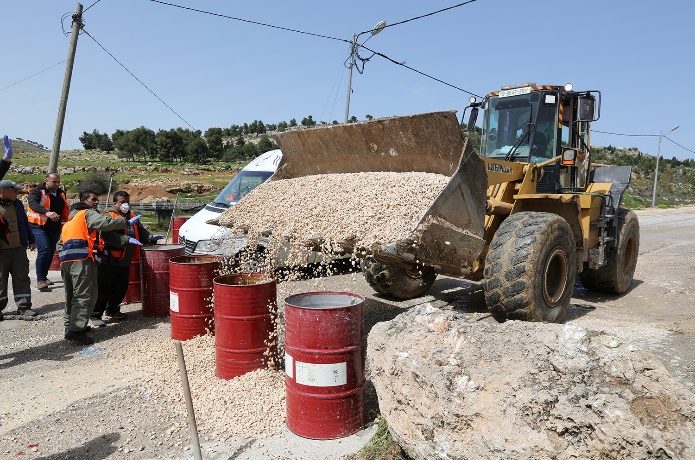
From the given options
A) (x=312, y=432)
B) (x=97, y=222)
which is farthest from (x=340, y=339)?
(x=97, y=222)

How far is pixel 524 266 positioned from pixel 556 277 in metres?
1.01

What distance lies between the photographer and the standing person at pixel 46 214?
25.5 feet

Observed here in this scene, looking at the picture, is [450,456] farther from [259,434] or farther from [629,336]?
[629,336]

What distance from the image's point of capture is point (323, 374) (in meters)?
3.64

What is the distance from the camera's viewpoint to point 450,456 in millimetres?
2846

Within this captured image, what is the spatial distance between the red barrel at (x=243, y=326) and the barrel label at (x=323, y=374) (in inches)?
36.9

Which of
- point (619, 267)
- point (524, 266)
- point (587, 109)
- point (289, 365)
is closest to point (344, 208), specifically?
point (289, 365)

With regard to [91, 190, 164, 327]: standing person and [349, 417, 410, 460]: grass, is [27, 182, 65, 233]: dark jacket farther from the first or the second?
[349, 417, 410, 460]: grass

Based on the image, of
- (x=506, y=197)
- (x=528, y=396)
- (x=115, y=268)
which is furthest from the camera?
(x=115, y=268)

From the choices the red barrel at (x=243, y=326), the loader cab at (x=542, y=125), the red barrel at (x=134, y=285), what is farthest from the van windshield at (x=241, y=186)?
the red barrel at (x=243, y=326)

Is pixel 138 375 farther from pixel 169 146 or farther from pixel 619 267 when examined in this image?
pixel 169 146

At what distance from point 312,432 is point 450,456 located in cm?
118

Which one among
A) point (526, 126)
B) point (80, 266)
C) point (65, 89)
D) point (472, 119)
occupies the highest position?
point (65, 89)

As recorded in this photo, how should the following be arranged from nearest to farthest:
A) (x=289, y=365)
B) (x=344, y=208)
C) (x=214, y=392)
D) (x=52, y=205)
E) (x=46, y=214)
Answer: (x=289, y=365) → (x=214, y=392) → (x=344, y=208) → (x=46, y=214) → (x=52, y=205)
